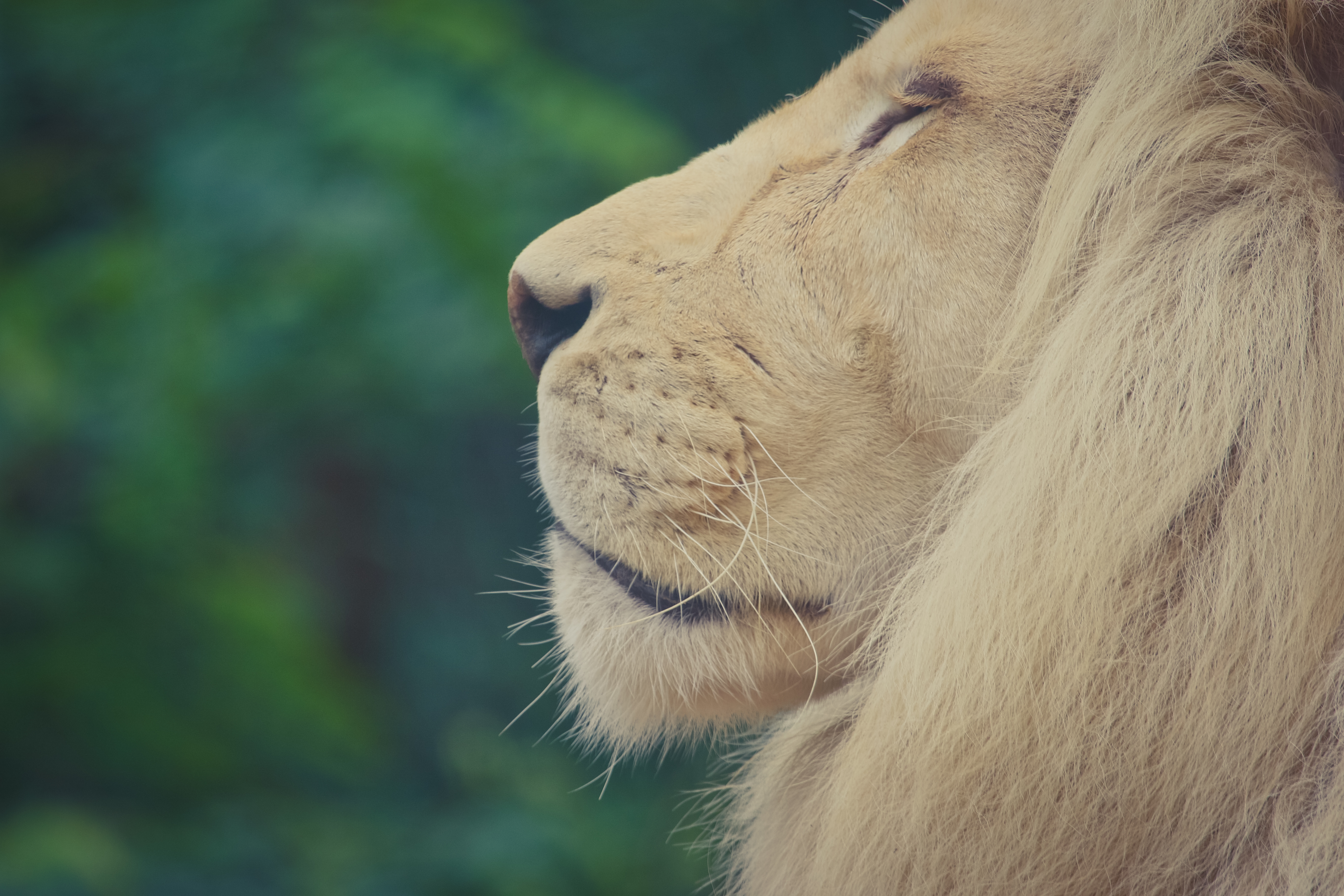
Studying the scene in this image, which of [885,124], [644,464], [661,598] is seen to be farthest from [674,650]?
[885,124]

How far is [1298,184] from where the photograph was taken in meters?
0.65

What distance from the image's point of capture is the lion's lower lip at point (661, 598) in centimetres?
78

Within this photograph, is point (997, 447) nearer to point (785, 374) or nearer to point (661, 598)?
point (785, 374)

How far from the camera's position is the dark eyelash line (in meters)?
0.81

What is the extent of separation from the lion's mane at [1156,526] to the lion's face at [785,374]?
0.13 ft

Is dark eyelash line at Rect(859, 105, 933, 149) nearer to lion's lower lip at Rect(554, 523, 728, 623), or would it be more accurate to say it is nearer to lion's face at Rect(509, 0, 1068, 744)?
lion's face at Rect(509, 0, 1068, 744)

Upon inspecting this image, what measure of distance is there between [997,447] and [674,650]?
0.93ft

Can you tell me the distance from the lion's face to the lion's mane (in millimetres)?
41

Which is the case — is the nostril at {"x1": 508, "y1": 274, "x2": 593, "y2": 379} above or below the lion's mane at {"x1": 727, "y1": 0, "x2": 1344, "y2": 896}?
above

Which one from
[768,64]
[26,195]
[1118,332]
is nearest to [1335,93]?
[1118,332]

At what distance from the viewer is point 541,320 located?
2.75 ft

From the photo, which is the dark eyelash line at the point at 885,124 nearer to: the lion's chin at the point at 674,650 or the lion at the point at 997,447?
the lion at the point at 997,447

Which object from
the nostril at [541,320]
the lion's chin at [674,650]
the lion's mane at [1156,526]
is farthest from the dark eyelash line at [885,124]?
the lion's chin at [674,650]

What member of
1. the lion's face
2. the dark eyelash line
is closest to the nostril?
the lion's face
